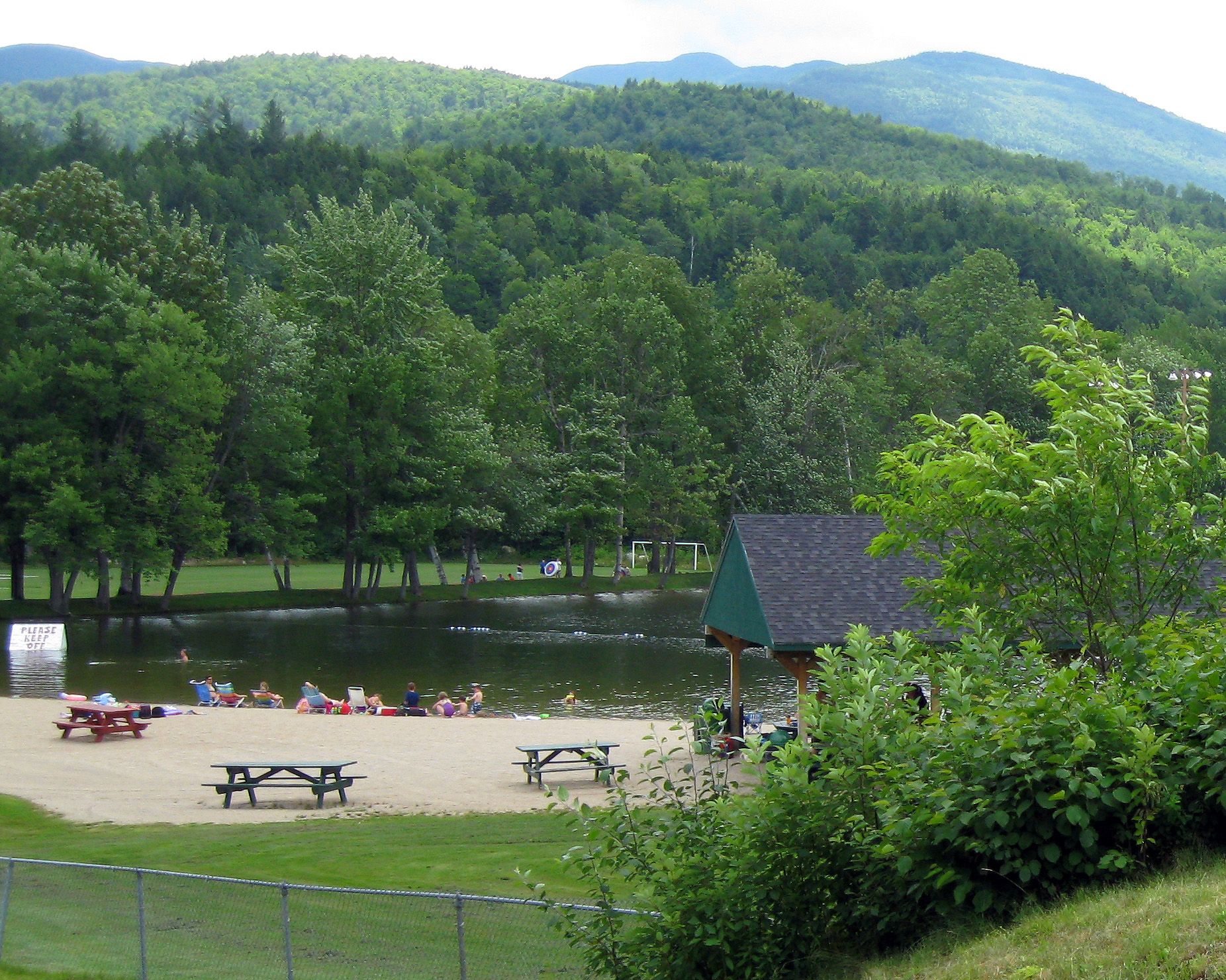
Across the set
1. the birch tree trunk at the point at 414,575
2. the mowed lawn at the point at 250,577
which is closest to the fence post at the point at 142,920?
the mowed lawn at the point at 250,577

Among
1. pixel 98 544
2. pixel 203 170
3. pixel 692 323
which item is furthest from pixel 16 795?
pixel 203 170

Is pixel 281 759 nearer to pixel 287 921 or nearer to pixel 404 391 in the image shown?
pixel 287 921

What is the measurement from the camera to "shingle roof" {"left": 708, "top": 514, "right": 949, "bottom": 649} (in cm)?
2184

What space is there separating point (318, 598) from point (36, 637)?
68.4 feet

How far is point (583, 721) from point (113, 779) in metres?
12.4

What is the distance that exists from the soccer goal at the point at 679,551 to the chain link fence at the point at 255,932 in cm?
6777

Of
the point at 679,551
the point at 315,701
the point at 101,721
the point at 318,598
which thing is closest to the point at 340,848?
the point at 101,721

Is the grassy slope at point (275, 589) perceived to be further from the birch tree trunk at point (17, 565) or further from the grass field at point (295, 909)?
the grass field at point (295, 909)

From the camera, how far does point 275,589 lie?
7325cm

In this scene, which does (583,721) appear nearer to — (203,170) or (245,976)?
(245,976)

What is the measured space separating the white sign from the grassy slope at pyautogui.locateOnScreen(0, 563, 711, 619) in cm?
955

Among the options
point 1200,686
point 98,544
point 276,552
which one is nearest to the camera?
point 1200,686

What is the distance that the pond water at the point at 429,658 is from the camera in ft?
131

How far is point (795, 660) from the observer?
22125 mm
